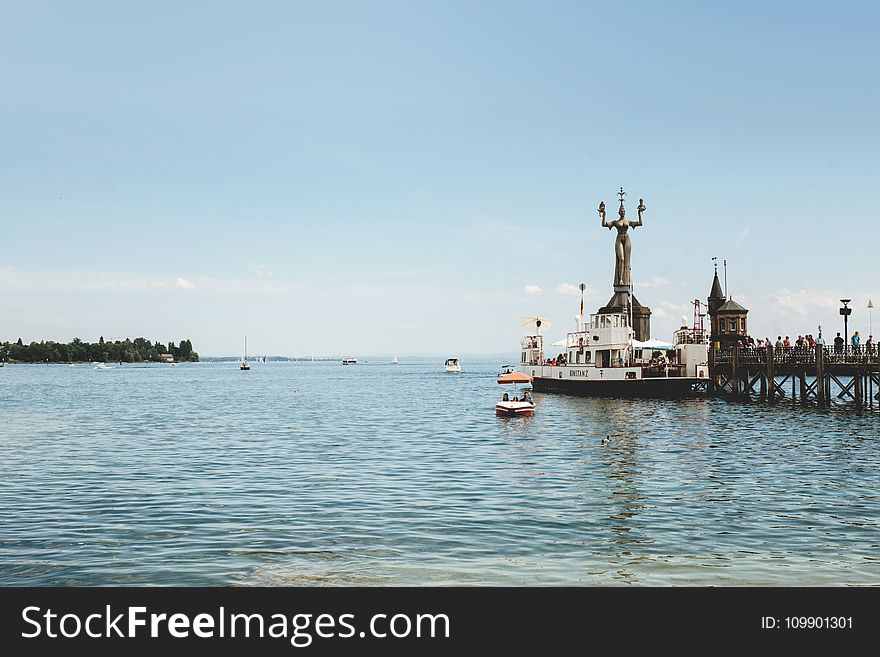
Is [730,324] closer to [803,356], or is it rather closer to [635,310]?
[635,310]

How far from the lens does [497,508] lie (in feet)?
80.1

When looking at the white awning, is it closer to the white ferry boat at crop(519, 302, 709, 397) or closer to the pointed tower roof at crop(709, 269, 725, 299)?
the white ferry boat at crop(519, 302, 709, 397)

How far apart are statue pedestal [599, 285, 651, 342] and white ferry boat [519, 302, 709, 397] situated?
222cm

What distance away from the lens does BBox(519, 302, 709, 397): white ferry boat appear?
78.9m

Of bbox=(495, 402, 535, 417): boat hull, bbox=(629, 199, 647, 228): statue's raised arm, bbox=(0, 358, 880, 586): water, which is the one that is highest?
bbox=(629, 199, 647, 228): statue's raised arm

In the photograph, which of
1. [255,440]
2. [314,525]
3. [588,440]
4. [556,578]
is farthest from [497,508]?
[255,440]

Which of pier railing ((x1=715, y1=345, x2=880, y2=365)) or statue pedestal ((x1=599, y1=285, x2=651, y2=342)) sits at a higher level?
statue pedestal ((x1=599, y1=285, x2=651, y2=342))

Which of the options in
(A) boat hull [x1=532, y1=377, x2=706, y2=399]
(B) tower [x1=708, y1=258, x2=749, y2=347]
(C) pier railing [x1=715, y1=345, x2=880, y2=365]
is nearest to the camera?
(C) pier railing [x1=715, y1=345, x2=880, y2=365]

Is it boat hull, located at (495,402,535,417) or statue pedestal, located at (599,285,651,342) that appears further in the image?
statue pedestal, located at (599,285,651,342)

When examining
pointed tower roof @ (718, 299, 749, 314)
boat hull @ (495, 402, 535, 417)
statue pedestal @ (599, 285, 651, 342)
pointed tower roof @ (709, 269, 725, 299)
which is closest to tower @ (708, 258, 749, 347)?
pointed tower roof @ (718, 299, 749, 314)

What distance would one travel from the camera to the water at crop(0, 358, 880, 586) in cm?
1742

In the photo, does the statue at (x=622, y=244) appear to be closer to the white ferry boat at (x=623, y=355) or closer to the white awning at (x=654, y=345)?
the white ferry boat at (x=623, y=355)

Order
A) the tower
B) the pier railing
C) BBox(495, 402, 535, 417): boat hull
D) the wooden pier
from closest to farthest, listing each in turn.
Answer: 1. BBox(495, 402, 535, 417): boat hull
2. the pier railing
3. the wooden pier
4. the tower

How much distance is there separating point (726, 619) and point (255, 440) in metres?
40.0
